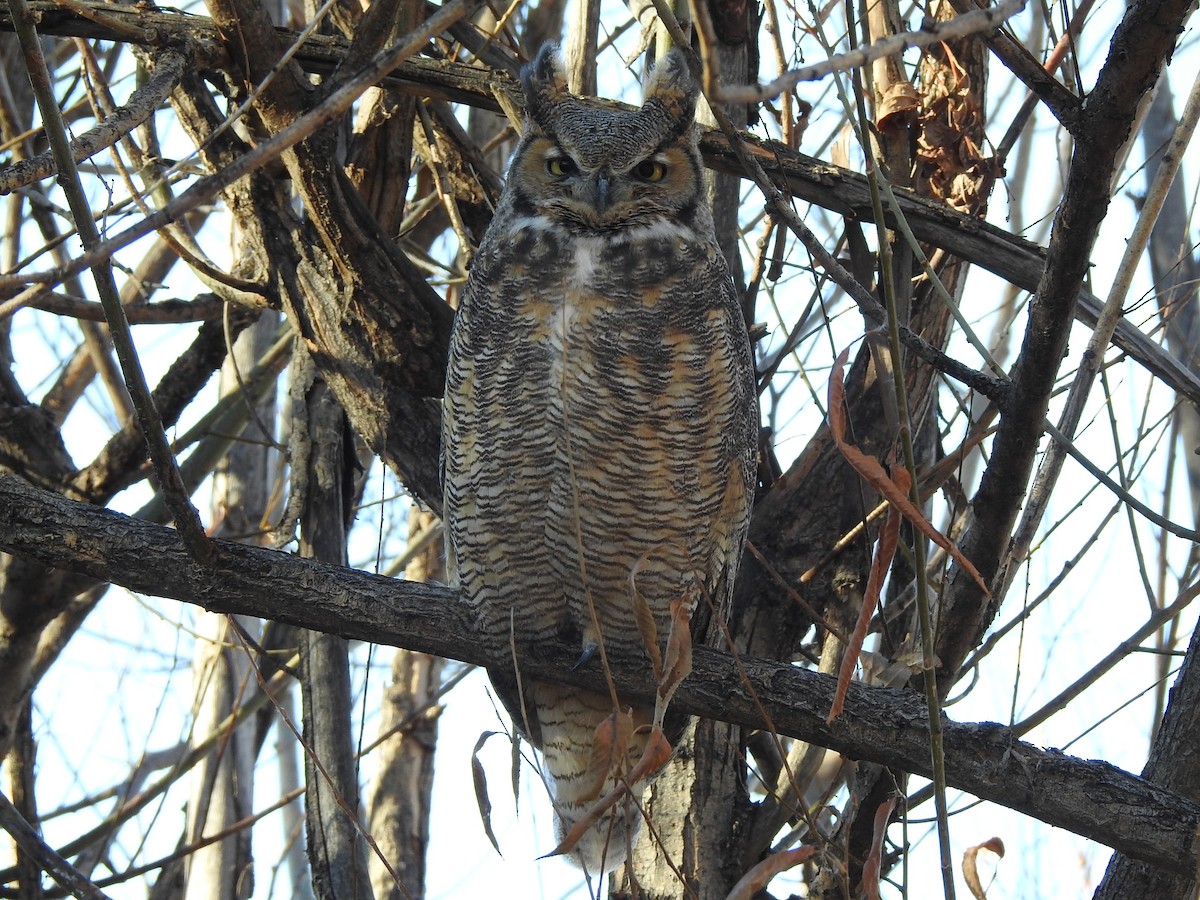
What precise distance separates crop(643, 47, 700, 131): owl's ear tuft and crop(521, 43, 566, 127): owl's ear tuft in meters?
0.24

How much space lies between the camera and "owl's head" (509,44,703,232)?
292cm

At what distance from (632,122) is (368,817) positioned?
122 inches

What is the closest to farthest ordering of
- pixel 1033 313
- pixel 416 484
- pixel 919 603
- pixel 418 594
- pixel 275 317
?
pixel 919 603 → pixel 1033 313 → pixel 418 594 → pixel 416 484 → pixel 275 317

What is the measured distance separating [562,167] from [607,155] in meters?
0.15

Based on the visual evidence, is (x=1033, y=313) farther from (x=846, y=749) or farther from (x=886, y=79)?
(x=886, y=79)

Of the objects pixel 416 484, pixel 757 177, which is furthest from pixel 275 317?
pixel 757 177

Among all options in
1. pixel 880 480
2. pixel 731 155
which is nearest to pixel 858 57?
pixel 880 480

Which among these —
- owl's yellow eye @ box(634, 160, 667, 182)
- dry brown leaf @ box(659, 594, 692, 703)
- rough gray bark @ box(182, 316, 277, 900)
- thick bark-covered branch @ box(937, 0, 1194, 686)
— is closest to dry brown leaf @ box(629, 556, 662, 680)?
dry brown leaf @ box(659, 594, 692, 703)

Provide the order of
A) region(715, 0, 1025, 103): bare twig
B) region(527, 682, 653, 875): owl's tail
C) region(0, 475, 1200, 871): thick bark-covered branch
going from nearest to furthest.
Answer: region(715, 0, 1025, 103): bare twig, region(0, 475, 1200, 871): thick bark-covered branch, region(527, 682, 653, 875): owl's tail

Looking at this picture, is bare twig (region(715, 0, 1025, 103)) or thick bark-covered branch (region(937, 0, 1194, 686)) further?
thick bark-covered branch (region(937, 0, 1194, 686))

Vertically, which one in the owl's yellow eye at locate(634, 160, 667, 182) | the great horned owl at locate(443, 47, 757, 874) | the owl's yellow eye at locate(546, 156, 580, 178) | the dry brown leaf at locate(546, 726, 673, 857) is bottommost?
the dry brown leaf at locate(546, 726, 673, 857)

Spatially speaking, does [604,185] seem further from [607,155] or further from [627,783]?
[627,783]

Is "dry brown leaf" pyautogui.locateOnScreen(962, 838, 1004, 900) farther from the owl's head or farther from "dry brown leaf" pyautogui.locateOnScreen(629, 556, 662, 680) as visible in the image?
the owl's head

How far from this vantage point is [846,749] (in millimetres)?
2322
